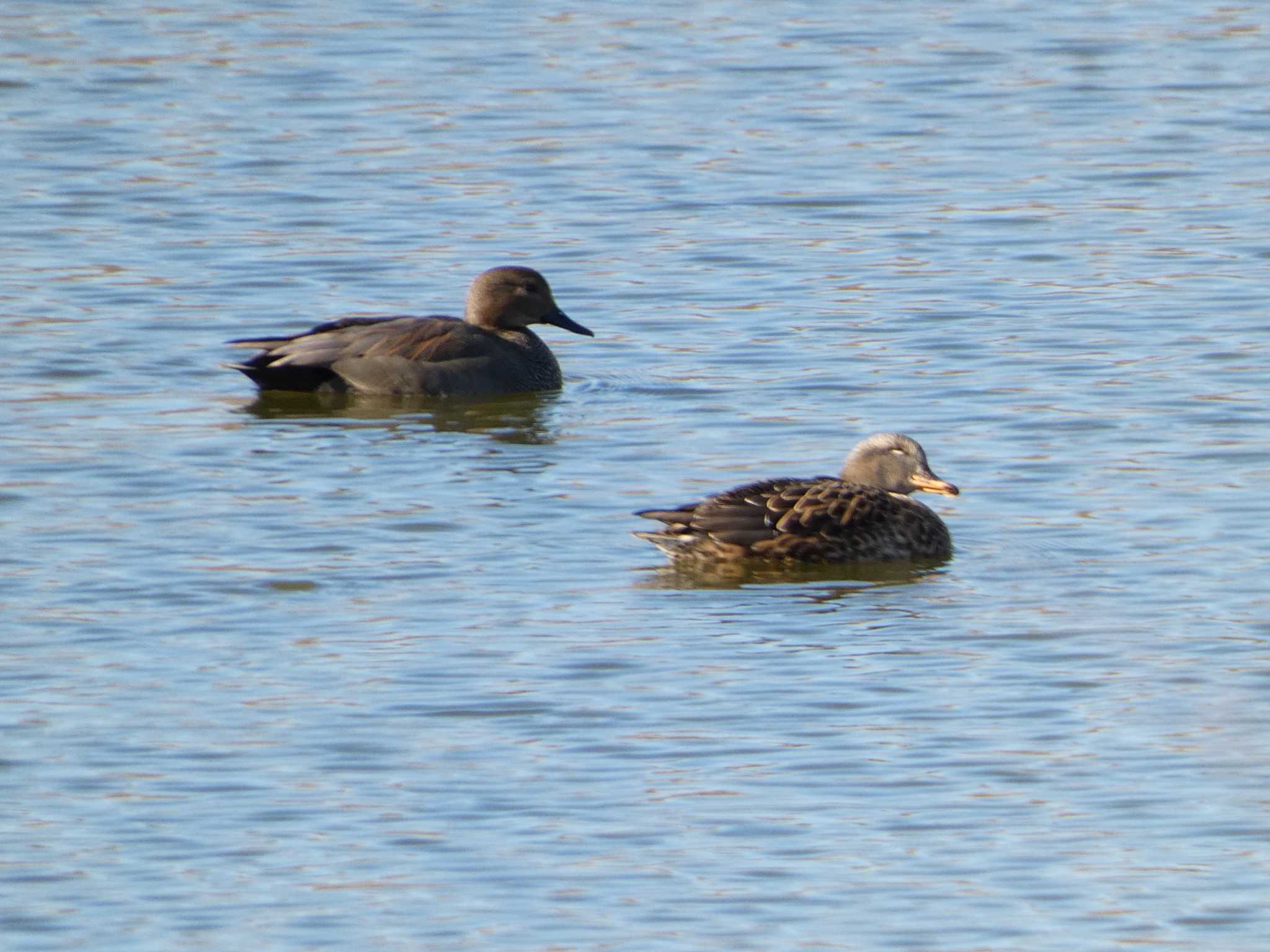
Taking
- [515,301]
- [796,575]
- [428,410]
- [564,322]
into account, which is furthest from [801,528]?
[515,301]

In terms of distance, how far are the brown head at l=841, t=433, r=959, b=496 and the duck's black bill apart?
3.50 meters

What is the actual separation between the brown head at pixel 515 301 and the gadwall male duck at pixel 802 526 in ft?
12.9

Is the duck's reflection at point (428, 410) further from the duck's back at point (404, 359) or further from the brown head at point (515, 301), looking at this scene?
the brown head at point (515, 301)

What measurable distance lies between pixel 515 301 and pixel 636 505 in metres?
3.47

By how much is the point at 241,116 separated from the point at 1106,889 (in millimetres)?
15261

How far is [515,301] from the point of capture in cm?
1538

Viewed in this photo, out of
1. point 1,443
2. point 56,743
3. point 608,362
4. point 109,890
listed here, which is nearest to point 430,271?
point 608,362

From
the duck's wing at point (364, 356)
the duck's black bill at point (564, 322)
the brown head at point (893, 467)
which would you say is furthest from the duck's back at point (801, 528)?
the duck's black bill at point (564, 322)

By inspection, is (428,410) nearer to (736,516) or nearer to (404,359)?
(404,359)

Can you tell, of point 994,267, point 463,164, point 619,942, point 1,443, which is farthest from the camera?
point 463,164

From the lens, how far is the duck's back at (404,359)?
1453 cm

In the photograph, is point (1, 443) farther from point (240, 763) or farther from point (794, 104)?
point (794, 104)

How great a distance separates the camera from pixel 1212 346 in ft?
48.5

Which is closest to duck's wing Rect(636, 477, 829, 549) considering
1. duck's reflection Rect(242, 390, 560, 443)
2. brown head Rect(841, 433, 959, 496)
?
brown head Rect(841, 433, 959, 496)
